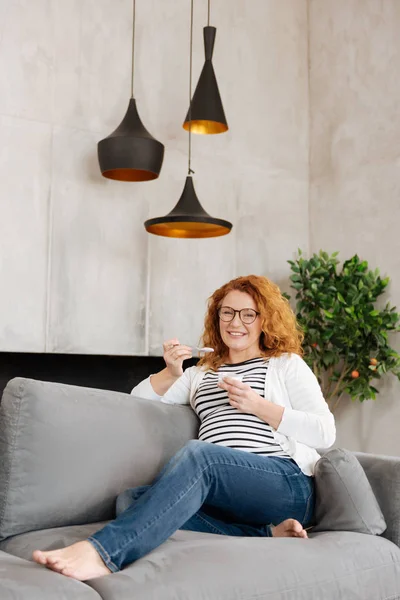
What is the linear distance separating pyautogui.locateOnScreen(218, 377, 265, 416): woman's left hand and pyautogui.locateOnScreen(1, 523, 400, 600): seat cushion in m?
0.43

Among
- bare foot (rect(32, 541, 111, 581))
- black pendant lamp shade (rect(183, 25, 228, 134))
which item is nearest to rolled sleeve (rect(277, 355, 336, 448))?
bare foot (rect(32, 541, 111, 581))

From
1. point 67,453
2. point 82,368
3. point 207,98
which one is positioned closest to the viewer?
point 67,453

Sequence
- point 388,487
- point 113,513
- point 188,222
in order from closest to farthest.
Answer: point 113,513 < point 388,487 < point 188,222

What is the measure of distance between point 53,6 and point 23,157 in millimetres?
890

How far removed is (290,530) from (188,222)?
76.1 inches

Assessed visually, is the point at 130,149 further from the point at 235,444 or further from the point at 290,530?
the point at 290,530

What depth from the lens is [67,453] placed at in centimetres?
233

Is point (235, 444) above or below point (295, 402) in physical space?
below

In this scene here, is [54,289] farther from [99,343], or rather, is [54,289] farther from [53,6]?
[53,6]

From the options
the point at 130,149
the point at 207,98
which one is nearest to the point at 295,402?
the point at 130,149

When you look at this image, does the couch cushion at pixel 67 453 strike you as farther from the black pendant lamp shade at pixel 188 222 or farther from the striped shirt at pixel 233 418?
the black pendant lamp shade at pixel 188 222

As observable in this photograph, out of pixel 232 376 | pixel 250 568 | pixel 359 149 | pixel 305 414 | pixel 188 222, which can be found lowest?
pixel 250 568

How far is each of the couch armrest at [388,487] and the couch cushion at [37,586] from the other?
115cm

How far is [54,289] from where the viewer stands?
4.27 meters
